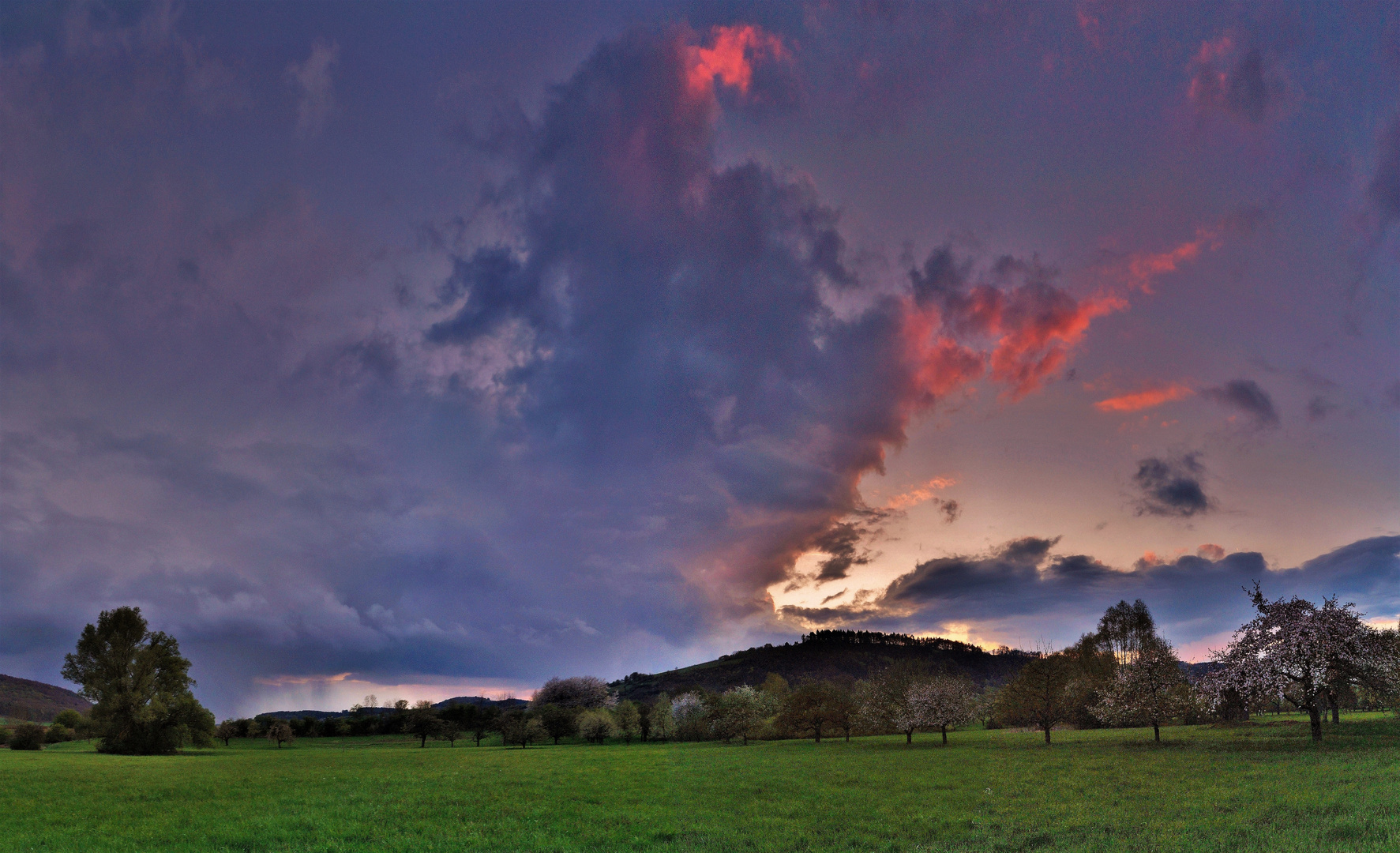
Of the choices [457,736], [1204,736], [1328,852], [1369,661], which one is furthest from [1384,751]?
[457,736]

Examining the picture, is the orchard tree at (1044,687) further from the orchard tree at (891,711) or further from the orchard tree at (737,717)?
the orchard tree at (737,717)

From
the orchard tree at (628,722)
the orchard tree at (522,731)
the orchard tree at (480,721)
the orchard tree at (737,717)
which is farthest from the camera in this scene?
the orchard tree at (480,721)

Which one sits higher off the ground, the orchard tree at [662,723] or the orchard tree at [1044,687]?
the orchard tree at [1044,687]

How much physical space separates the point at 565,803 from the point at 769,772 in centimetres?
1705

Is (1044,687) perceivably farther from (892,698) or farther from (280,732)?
(280,732)

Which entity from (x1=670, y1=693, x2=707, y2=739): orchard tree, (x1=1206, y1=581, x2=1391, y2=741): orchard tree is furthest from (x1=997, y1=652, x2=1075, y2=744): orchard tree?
(x1=670, y1=693, x2=707, y2=739): orchard tree

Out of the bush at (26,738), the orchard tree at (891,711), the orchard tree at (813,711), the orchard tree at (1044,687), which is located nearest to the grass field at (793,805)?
the orchard tree at (1044,687)

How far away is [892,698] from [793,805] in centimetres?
6193

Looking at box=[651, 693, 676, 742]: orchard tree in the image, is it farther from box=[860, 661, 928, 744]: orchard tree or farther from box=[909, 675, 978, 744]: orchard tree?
box=[909, 675, 978, 744]: orchard tree

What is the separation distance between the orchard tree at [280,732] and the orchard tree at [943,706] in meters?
117

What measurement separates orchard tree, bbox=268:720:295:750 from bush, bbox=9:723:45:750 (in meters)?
36.1

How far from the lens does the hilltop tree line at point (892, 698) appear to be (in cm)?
3869

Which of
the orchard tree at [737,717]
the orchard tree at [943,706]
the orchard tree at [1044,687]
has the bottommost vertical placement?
the orchard tree at [737,717]

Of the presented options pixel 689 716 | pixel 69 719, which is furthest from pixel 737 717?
pixel 69 719
